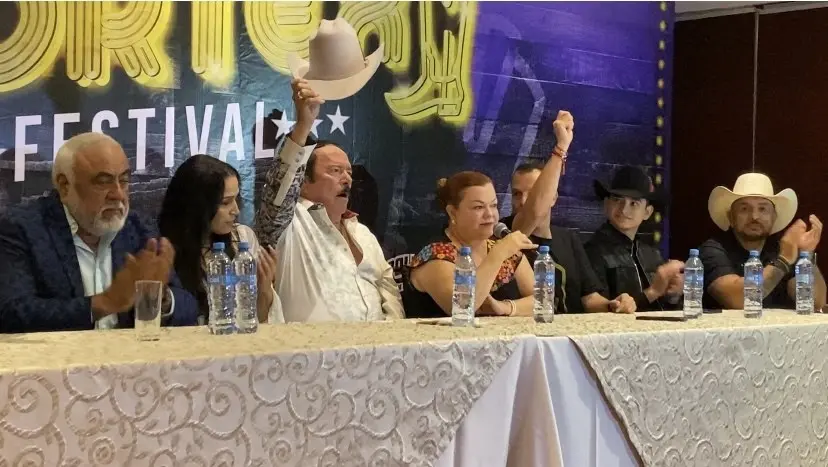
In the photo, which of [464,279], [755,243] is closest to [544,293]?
[464,279]

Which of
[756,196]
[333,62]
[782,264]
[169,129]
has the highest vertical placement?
[333,62]

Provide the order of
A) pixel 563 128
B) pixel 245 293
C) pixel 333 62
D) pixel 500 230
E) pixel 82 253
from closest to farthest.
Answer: pixel 245 293
pixel 82 253
pixel 333 62
pixel 500 230
pixel 563 128

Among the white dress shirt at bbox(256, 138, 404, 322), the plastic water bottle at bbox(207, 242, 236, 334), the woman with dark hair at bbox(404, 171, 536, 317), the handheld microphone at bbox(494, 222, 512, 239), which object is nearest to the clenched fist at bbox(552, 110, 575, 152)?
the handheld microphone at bbox(494, 222, 512, 239)

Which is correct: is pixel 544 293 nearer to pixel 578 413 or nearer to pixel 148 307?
pixel 578 413

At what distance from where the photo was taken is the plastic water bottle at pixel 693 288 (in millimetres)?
2457

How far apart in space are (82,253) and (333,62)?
105cm

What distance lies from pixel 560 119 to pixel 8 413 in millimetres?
2665

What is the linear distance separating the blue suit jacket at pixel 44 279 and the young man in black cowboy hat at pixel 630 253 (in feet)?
5.36

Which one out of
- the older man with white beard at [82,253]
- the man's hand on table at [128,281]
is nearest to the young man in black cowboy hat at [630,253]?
the older man with white beard at [82,253]

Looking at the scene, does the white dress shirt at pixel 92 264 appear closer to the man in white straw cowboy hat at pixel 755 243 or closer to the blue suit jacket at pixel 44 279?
the blue suit jacket at pixel 44 279

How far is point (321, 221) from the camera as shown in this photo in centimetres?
282

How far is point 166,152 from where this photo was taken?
271 centimetres

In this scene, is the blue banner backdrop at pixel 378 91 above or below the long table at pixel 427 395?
above

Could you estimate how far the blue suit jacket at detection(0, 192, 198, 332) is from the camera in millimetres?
2145
